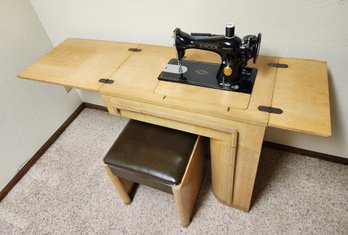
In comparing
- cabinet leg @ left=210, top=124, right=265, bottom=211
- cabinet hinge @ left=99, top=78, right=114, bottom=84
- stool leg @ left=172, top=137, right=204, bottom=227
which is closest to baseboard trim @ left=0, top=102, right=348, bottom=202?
cabinet leg @ left=210, top=124, right=265, bottom=211

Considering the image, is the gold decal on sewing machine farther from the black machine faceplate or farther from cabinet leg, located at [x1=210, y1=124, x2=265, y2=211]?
cabinet leg, located at [x1=210, y1=124, x2=265, y2=211]

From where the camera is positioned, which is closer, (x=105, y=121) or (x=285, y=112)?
(x=285, y=112)

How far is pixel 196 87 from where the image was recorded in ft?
3.29

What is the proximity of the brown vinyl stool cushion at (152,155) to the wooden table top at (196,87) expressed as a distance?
278 mm

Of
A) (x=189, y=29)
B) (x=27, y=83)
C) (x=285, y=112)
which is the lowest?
(x=27, y=83)

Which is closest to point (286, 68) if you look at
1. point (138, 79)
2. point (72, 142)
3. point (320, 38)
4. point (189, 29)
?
point (320, 38)

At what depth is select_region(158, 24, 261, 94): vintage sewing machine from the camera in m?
0.89

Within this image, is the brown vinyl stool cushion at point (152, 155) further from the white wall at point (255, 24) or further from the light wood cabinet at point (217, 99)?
the white wall at point (255, 24)

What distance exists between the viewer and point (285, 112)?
828mm

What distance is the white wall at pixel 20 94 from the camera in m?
1.50

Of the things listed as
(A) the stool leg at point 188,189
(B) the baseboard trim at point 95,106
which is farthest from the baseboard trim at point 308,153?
(B) the baseboard trim at point 95,106

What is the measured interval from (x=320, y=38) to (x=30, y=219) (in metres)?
1.91

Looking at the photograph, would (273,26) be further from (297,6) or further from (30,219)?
(30,219)

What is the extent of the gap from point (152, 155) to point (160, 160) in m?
0.05
